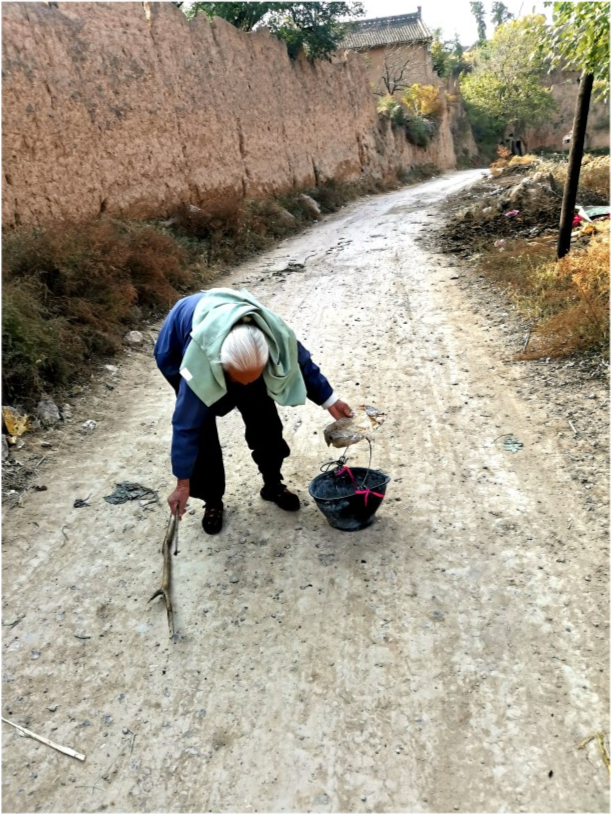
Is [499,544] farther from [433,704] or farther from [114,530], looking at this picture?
[114,530]

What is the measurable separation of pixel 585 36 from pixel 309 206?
873cm

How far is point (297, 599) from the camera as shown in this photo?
264 centimetres

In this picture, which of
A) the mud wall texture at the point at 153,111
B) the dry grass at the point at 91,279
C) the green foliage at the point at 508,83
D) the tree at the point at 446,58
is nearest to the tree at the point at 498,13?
the tree at the point at 446,58

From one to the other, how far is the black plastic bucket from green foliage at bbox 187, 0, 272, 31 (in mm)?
12469

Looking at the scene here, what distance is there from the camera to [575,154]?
6.20m

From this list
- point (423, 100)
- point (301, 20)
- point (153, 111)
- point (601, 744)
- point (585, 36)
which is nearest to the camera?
point (601, 744)

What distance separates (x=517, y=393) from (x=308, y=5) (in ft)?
46.7

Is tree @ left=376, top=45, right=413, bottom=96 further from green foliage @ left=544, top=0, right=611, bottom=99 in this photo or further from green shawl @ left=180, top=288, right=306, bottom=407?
green shawl @ left=180, top=288, right=306, bottom=407

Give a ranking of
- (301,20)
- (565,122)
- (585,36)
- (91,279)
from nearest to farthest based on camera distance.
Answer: (91,279)
(585,36)
(301,20)
(565,122)

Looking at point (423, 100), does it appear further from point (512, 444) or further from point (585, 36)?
point (512, 444)

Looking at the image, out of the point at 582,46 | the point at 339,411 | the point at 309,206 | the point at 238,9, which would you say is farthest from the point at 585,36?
the point at 238,9

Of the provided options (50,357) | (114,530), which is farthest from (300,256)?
(114,530)

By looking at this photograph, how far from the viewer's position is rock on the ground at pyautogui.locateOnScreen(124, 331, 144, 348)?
562cm

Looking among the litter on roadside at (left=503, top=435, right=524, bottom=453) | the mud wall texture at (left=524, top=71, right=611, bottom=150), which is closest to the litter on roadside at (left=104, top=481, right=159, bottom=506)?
the litter on roadside at (left=503, top=435, right=524, bottom=453)
